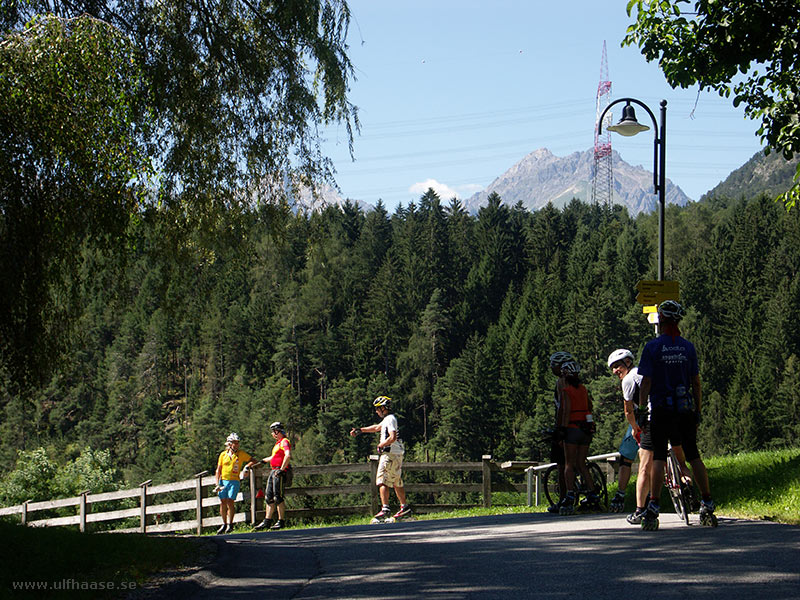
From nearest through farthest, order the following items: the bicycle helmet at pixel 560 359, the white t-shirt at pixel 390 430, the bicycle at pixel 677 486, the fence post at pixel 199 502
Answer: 1. the bicycle at pixel 677 486
2. the bicycle helmet at pixel 560 359
3. the white t-shirt at pixel 390 430
4. the fence post at pixel 199 502

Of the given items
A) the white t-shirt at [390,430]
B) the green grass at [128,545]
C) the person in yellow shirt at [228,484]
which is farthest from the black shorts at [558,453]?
the person in yellow shirt at [228,484]

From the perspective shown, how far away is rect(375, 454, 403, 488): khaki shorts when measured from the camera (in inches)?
628

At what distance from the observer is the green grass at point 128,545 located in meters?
6.64

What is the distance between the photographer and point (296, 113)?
13.5 metres

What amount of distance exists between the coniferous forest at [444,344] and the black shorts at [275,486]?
66.8 metres

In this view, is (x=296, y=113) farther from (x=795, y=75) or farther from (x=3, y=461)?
(x=3, y=461)

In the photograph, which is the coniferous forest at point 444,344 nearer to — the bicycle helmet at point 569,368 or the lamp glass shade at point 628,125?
the lamp glass shade at point 628,125

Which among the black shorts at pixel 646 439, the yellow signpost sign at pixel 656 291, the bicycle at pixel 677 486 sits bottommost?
the bicycle at pixel 677 486

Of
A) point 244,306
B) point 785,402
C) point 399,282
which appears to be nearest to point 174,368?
point 244,306

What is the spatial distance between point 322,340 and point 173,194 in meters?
101

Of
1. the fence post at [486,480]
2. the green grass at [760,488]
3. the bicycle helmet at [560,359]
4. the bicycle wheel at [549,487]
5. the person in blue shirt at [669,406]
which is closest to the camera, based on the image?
the person in blue shirt at [669,406]

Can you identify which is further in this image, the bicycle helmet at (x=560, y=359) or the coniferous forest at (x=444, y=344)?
the coniferous forest at (x=444, y=344)

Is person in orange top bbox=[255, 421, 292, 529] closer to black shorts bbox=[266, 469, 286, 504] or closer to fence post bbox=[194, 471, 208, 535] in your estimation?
black shorts bbox=[266, 469, 286, 504]

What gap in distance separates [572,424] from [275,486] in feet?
22.7
